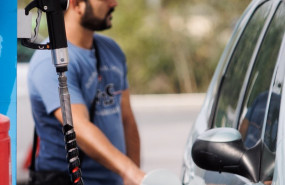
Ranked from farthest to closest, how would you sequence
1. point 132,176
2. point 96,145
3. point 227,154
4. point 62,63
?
point 96,145, point 132,176, point 227,154, point 62,63

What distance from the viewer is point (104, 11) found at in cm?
390

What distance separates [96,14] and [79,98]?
0.55 meters

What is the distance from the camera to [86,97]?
379cm

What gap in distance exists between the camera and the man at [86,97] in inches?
140

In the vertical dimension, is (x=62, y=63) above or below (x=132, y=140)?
above

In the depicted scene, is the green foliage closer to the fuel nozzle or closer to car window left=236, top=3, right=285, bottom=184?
car window left=236, top=3, right=285, bottom=184

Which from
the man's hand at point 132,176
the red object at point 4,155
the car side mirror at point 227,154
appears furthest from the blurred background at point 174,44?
the red object at point 4,155

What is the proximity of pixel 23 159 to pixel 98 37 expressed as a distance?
6.47ft

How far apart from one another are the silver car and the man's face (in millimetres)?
732

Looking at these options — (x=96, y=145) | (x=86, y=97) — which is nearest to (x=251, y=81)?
(x=96, y=145)

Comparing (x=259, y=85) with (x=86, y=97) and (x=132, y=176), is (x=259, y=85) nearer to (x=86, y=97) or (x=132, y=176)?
(x=132, y=176)

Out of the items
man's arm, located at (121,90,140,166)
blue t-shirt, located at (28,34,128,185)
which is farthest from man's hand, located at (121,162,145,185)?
man's arm, located at (121,90,140,166)

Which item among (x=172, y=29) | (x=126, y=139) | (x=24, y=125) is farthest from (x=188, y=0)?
(x=126, y=139)

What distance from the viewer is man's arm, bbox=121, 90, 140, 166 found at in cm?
438
